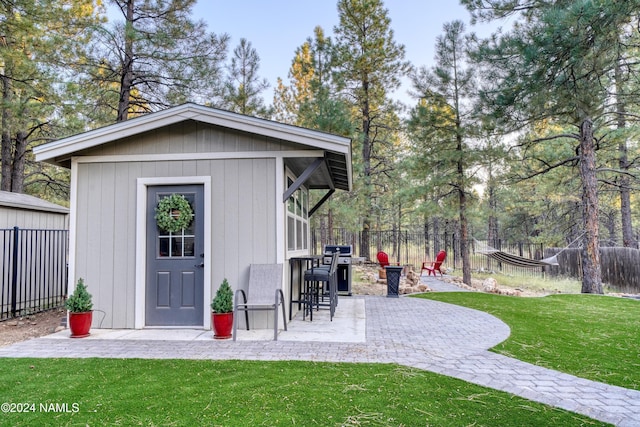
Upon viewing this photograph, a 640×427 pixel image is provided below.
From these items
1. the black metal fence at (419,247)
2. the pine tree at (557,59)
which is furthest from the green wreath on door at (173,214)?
the black metal fence at (419,247)

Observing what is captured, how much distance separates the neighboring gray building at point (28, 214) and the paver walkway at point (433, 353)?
9.67 ft

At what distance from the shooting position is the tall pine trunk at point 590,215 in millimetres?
8797

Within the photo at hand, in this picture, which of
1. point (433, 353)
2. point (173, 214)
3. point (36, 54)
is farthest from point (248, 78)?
point (433, 353)

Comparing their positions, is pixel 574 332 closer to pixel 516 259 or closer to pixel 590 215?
pixel 590 215

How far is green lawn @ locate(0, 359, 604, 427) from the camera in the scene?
2.40 m

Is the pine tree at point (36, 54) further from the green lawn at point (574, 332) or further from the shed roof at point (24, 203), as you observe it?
the green lawn at point (574, 332)

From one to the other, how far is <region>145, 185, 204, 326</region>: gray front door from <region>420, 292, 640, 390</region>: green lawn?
3.70m

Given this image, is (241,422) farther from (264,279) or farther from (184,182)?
(184,182)

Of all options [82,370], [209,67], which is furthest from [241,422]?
[209,67]

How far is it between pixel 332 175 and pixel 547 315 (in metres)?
4.23

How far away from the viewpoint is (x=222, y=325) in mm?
4441

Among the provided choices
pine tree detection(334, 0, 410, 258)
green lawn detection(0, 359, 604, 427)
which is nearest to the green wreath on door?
green lawn detection(0, 359, 604, 427)

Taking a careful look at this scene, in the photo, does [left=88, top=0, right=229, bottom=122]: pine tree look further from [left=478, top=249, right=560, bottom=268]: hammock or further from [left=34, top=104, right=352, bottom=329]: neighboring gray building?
[left=478, top=249, right=560, bottom=268]: hammock

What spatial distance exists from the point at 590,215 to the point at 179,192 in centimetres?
889
